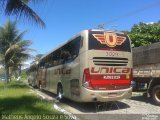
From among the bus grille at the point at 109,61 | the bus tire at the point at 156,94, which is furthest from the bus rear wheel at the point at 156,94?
the bus grille at the point at 109,61

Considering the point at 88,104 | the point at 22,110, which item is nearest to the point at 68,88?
the point at 88,104

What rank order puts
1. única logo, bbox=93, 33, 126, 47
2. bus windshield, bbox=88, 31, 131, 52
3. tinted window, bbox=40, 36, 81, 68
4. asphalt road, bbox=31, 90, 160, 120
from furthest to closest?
1. tinted window, bbox=40, 36, 81, 68
2. única logo, bbox=93, 33, 126, 47
3. bus windshield, bbox=88, 31, 131, 52
4. asphalt road, bbox=31, 90, 160, 120

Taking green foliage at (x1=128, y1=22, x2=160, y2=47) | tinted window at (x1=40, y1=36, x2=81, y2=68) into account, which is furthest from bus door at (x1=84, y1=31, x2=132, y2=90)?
green foliage at (x1=128, y1=22, x2=160, y2=47)

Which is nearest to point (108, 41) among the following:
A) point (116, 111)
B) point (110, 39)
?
point (110, 39)

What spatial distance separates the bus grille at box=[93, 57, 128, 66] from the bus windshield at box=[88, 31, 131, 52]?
414 mm

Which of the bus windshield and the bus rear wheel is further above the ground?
the bus windshield

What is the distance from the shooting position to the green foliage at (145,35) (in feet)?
108

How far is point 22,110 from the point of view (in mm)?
11273

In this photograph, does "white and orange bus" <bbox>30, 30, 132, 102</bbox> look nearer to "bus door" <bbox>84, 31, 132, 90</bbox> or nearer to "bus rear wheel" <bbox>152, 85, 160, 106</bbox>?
"bus door" <bbox>84, 31, 132, 90</bbox>

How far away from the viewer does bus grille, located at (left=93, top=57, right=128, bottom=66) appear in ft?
40.8

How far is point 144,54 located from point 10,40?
2022cm

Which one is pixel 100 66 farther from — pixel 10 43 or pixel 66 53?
pixel 10 43

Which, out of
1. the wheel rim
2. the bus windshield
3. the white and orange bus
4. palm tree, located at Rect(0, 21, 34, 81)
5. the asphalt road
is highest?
palm tree, located at Rect(0, 21, 34, 81)

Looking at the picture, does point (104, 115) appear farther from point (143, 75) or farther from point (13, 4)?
point (13, 4)
